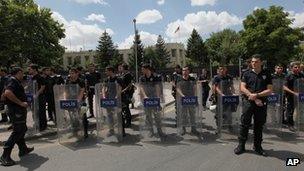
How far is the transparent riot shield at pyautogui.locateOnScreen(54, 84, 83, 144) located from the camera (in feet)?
36.9

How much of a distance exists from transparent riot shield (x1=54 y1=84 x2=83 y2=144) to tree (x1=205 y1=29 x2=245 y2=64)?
70075 mm

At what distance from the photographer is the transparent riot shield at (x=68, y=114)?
1125 centimetres

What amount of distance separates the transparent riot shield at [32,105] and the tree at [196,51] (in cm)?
8154

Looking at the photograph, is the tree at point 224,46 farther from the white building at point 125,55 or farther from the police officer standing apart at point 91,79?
the police officer standing apart at point 91,79

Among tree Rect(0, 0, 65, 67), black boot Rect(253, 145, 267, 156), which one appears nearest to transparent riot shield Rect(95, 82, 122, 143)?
black boot Rect(253, 145, 267, 156)

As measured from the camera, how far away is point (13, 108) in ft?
30.9

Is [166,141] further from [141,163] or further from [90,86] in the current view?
[90,86]

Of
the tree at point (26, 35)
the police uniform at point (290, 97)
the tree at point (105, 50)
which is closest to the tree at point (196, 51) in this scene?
the tree at point (105, 50)

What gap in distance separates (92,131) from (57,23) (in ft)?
142

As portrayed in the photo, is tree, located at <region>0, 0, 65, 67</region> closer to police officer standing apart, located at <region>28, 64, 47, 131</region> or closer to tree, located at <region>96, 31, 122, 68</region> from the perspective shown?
police officer standing apart, located at <region>28, 64, 47, 131</region>

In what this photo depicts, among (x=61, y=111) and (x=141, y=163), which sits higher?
(x=61, y=111)

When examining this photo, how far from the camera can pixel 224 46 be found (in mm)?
90750

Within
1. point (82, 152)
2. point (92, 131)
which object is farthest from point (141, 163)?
point (92, 131)

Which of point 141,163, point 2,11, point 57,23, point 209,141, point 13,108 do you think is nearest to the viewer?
point 141,163
